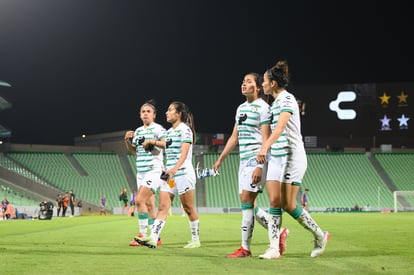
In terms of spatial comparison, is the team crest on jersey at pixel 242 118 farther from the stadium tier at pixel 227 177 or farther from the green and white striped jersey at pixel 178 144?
the stadium tier at pixel 227 177

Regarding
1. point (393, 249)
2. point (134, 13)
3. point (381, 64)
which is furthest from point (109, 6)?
point (393, 249)

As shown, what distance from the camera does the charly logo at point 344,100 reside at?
50.2m

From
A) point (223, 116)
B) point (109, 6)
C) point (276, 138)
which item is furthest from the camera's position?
point (223, 116)

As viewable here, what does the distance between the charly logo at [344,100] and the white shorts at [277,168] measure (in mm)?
44148

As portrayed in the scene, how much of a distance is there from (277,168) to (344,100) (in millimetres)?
44491

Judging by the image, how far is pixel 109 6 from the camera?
51.2 m

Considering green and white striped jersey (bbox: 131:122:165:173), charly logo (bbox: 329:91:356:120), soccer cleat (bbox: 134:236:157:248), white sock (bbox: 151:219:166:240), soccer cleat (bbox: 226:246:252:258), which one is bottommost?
soccer cleat (bbox: 226:246:252:258)

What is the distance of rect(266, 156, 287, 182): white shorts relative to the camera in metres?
7.36

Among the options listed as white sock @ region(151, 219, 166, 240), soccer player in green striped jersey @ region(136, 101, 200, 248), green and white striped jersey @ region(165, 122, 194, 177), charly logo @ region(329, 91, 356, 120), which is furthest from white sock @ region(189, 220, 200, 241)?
charly logo @ region(329, 91, 356, 120)

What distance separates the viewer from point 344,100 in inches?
1982

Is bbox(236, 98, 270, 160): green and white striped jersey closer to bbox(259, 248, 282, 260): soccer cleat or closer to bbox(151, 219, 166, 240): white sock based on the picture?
bbox(259, 248, 282, 260): soccer cleat

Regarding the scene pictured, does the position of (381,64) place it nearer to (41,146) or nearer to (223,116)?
(223,116)

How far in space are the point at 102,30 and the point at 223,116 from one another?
15.6 meters

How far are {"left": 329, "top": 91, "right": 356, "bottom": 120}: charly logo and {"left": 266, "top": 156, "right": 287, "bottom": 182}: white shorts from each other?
44.1 m
